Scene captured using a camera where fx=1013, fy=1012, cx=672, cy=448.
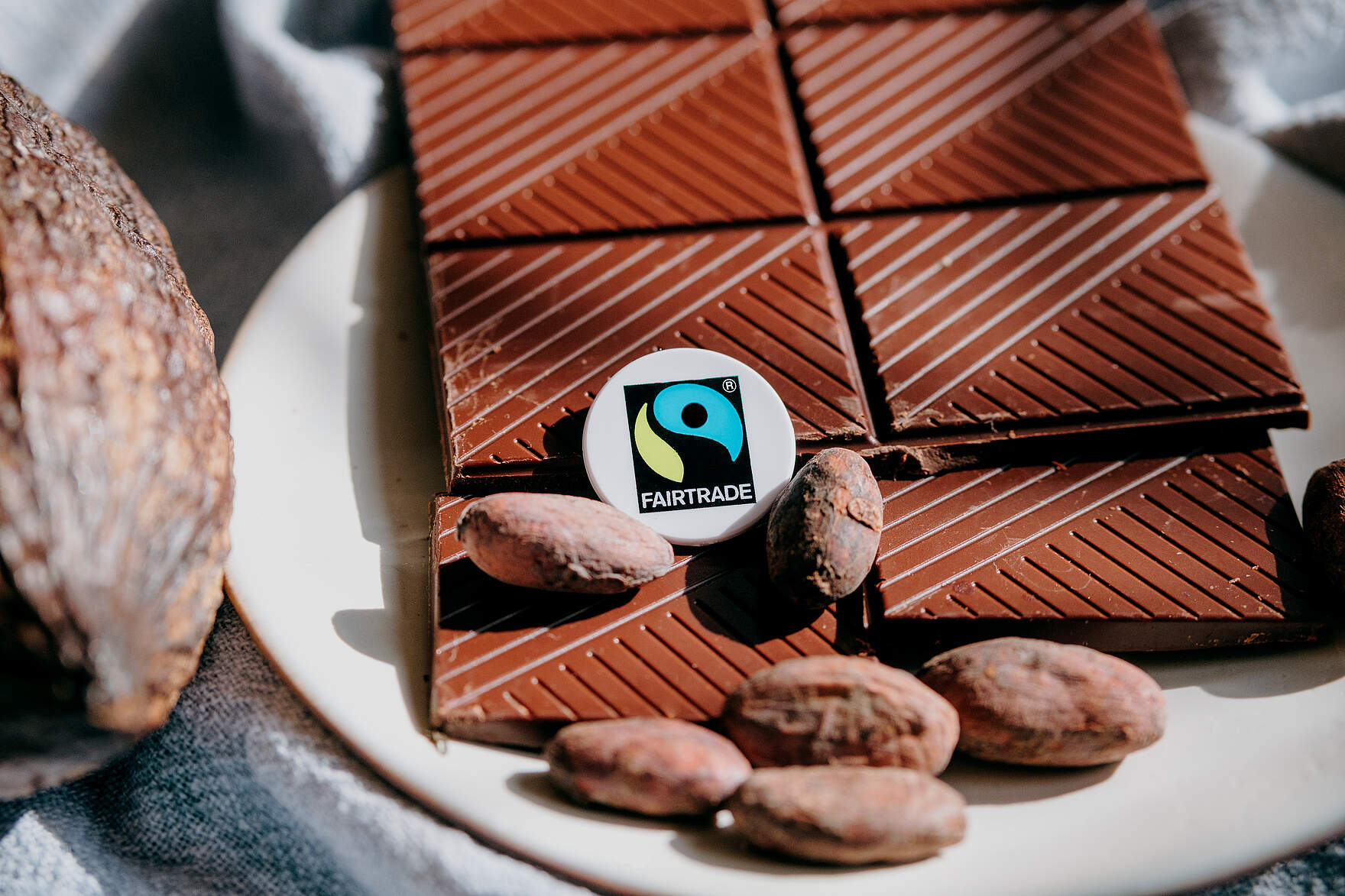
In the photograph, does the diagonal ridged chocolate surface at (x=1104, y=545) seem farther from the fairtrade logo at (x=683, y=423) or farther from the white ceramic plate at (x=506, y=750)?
the fairtrade logo at (x=683, y=423)

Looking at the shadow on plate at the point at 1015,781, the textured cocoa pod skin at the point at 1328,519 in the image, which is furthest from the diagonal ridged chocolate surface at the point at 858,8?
the shadow on plate at the point at 1015,781

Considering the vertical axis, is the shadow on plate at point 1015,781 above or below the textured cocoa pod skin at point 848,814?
above

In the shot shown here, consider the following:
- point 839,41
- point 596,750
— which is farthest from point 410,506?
point 839,41

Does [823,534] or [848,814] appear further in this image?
[823,534]

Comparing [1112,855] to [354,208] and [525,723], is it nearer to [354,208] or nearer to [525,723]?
[525,723]

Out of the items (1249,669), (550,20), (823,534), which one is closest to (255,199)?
(550,20)

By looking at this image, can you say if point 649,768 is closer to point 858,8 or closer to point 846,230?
point 846,230
